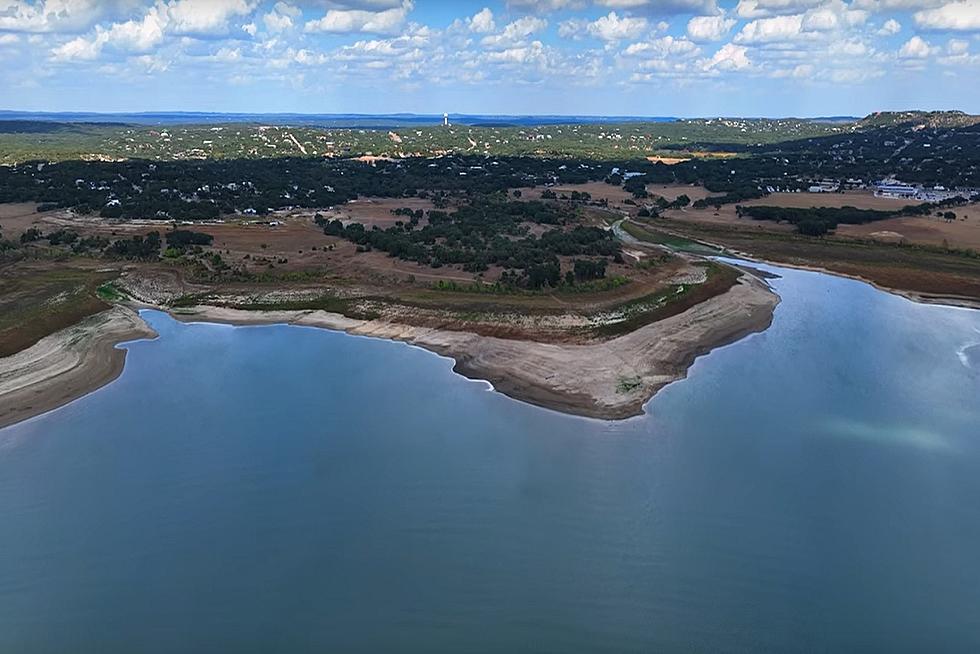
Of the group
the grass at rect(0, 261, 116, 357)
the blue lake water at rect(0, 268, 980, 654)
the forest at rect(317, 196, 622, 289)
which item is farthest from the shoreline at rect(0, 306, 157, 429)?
the forest at rect(317, 196, 622, 289)

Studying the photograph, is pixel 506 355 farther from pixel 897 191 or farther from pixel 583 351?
pixel 897 191

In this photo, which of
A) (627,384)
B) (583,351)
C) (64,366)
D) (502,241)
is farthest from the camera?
(502,241)

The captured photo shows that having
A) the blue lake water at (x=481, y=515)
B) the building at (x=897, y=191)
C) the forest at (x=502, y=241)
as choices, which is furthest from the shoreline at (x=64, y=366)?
the building at (x=897, y=191)

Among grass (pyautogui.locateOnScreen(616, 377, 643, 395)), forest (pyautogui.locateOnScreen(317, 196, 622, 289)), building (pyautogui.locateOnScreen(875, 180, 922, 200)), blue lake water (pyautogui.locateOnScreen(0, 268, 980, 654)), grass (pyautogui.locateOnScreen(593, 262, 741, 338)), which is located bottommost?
blue lake water (pyautogui.locateOnScreen(0, 268, 980, 654))

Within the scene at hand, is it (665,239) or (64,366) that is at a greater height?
(665,239)

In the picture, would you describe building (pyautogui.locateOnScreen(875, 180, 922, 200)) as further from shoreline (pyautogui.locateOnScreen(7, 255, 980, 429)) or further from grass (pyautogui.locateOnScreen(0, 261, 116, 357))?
grass (pyautogui.locateOnScreen(0, 261, 116, 357))

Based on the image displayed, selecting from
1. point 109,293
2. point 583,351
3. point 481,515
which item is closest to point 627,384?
point 583,351

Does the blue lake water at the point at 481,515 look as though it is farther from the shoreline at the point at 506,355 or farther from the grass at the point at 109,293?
the grass at the point at 109,293
